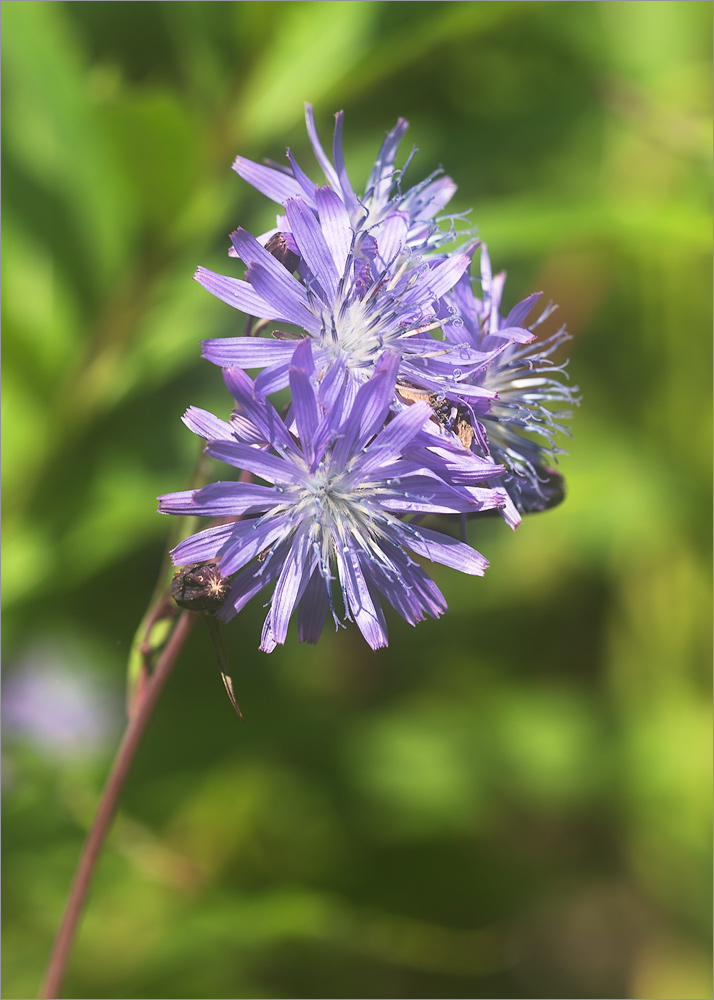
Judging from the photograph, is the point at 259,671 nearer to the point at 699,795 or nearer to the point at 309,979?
the point at 309,979

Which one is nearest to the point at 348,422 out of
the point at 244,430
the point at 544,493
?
the point at 244,430

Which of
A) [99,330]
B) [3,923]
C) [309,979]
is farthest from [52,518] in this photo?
[309,979]

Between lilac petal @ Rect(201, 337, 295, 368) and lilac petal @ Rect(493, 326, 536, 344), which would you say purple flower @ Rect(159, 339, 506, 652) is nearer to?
lilac petal @ Rect(201, 337, 295, 368)

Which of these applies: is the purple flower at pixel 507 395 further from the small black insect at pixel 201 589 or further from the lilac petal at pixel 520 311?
the small black insect at pixel 201 589

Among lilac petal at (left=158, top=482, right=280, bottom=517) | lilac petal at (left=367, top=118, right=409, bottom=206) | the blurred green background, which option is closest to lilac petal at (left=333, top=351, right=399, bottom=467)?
lilac petal at (left=158, top=482, right=280, bottom=517)

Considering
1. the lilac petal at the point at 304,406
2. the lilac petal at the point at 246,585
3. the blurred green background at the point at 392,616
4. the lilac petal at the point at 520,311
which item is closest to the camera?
the lilac petal at the point at 304,406

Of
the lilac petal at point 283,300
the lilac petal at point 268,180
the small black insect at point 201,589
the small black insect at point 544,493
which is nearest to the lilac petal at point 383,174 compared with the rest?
the lilac petal at point 268,180

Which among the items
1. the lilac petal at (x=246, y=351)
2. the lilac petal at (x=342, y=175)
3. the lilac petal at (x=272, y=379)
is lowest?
the lilac petal at (x=272, y=379)
